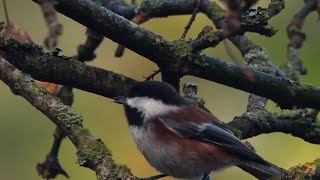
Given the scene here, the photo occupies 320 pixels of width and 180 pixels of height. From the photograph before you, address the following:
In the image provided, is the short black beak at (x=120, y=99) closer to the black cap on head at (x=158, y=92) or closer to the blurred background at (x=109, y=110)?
A: the black cap on head at (x=158, y=92)

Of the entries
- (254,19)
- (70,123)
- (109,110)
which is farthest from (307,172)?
(109,110)

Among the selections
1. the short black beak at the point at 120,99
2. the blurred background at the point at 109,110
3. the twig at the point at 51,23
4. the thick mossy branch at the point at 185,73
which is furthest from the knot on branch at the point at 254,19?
the blurred background at the point at 109,110

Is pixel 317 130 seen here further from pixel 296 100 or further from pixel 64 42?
pixel 64 42

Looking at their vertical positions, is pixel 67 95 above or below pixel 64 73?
above

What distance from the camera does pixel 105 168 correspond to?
167 cm

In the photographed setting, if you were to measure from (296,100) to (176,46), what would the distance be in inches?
17.4

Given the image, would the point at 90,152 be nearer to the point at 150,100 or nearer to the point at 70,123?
the point at 70,123

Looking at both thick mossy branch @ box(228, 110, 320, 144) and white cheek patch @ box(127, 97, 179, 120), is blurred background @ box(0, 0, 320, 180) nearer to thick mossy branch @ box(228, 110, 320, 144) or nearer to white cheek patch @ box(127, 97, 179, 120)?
thick mossy branch @ box(228, 110, 320, 144)

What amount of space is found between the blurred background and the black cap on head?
875 mm

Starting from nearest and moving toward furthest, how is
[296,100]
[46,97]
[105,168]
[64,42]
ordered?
[105,168], [46,97], [296,100], [64,42]

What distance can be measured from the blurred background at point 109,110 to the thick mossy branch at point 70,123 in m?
1.21

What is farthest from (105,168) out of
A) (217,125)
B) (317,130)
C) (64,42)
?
(64,42)

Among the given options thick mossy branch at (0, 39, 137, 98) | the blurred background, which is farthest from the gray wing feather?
the blurred background

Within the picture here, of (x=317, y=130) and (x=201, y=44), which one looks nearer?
(x=201, y=44)
